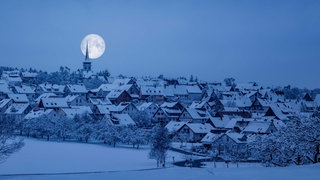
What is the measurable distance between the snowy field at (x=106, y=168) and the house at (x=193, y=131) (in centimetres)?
541

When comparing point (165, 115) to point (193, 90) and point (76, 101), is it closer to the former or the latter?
point (76, 101)

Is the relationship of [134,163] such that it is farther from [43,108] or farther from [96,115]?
[43,108]

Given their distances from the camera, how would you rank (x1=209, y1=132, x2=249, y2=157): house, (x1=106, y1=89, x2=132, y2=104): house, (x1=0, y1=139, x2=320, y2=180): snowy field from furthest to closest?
(x1=106, y1=89, x2=132, y2=104): house < (x1=209, y1=132, x2=249, y2=157): house < (x1=0, y1=139, x2=320, y2=180): snowy field

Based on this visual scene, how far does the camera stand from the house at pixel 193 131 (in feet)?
116

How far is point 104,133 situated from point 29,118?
11.2 m

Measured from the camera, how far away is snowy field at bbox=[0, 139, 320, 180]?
6051 mm

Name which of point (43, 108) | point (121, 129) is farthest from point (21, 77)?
point (121, 129)

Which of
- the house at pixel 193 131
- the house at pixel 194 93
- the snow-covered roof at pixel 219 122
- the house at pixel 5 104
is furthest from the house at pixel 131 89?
the house at pixel 193 131

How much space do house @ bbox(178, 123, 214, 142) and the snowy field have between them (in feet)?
17.8

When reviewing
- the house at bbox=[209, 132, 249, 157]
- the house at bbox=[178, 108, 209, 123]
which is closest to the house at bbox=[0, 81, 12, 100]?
the house at bbox=[178, 108, 209, 123]

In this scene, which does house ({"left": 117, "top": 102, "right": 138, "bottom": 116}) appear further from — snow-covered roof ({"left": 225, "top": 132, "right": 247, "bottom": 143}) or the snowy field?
snow-covered roof ({"left": 225, "top": 132, "right": 247, "bottom": 143})

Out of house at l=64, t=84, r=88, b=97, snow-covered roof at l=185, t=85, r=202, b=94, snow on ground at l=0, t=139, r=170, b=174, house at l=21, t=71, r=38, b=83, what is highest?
house at l=21, t=71, r=38, b=83

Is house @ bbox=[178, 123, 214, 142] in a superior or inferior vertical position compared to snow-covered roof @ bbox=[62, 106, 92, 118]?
inferior

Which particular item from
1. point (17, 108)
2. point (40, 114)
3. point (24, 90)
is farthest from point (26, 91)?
point (40, 114)
